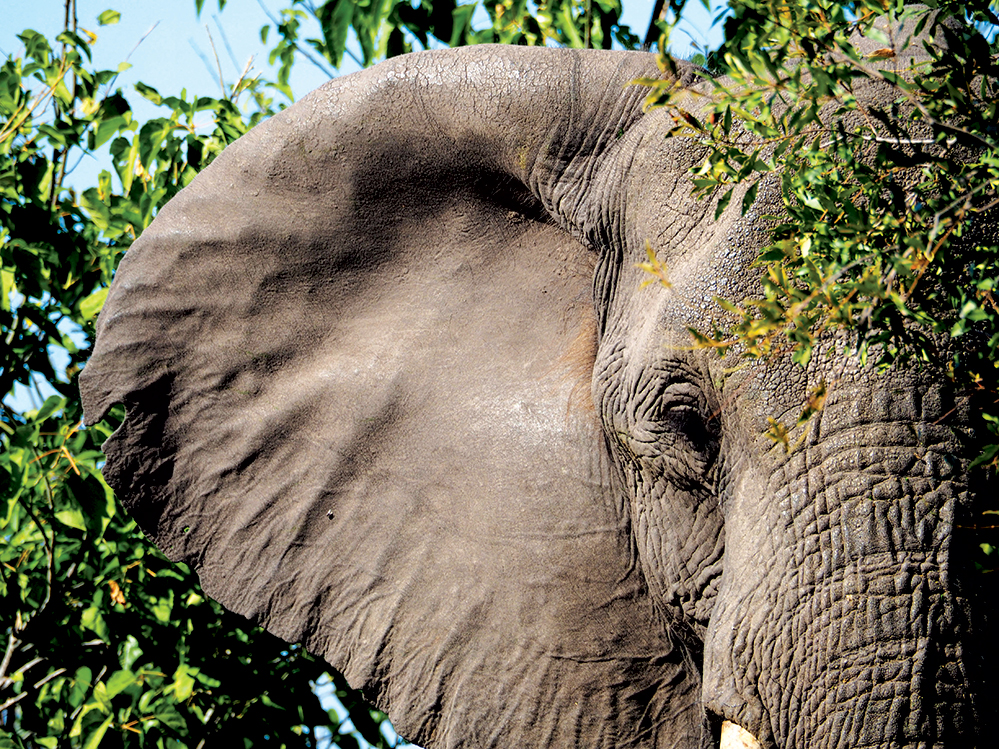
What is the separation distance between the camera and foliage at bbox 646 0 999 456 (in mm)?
1455

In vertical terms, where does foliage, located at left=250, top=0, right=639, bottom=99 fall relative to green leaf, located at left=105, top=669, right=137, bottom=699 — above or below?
above

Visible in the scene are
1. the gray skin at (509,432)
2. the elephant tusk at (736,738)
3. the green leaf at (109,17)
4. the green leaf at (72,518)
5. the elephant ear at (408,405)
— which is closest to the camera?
the gray skin at (509,432)

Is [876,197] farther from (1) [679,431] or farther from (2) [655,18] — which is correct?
(2) [655,18]

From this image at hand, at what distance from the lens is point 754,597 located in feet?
6.00

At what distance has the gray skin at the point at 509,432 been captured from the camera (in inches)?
69.1

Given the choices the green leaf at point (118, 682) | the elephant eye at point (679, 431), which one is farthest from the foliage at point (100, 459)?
the elephant eye at point (679, 431)

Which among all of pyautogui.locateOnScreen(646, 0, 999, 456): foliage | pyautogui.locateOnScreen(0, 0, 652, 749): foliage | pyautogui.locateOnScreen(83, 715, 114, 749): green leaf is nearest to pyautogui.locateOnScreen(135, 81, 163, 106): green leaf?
pyautogui.locateOnScreen(0, 0, 652, 749): foliage

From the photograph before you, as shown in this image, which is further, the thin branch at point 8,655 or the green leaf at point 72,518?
the thin branch at point 8,655

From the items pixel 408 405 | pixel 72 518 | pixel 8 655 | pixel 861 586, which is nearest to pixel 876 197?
pixel 861 586

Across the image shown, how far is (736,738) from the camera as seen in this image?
190 cm

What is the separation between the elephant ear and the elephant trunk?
1.41 feet

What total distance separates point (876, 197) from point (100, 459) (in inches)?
84.8

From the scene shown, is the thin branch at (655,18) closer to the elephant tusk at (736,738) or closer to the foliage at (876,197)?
the foliage at (876,197)

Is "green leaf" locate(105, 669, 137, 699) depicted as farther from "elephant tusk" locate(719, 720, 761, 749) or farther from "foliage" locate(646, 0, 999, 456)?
"foliage" locate(646, 0, 999, 456)
